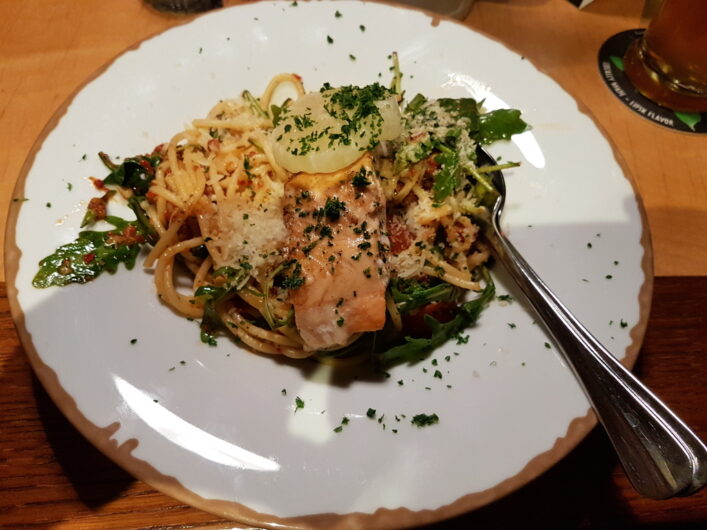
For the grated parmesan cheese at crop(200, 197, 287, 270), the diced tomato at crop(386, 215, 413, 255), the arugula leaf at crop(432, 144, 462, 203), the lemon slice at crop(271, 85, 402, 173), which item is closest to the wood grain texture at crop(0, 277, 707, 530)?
the grated parmesan cheese at crop(200, 197, 287, 270)

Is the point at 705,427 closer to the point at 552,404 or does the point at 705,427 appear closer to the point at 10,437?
the point at 552,404

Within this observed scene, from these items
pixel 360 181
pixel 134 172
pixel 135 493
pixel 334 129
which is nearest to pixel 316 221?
pixel 360 181

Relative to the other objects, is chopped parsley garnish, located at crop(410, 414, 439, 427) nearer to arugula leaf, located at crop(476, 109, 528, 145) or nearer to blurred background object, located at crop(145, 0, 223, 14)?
arugula leaf, located at crop(476, 109, 528, 145)

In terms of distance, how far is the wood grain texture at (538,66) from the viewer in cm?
299

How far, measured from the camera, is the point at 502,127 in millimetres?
2787

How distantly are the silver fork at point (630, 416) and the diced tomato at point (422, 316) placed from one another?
0.42 meters

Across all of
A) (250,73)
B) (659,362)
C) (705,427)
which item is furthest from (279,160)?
(705,427)

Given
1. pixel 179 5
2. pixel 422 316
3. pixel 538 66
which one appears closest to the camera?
pixel 422 316

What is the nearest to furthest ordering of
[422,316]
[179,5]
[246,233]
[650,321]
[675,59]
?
[246,233], [422,316], [650,321], [675,59], [179,5]

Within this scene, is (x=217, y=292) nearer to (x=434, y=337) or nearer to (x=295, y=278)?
(x=295, y=278)

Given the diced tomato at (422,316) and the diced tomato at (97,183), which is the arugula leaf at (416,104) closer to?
the diced tomato at (422,316)

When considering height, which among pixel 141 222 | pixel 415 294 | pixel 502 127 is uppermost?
pixel 502 127

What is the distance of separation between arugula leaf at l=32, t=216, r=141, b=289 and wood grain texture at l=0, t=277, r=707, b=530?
0.65 metres

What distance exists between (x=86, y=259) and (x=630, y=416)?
229 centimetres
